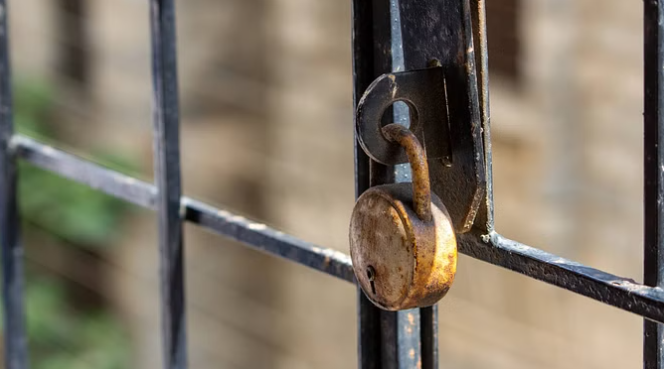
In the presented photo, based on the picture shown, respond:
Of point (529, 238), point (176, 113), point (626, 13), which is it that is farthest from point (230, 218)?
point (529, 238)

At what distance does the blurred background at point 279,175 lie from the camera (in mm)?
2850

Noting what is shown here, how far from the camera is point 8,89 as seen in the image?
0.81m

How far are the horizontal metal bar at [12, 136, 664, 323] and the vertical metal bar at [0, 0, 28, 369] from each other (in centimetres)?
2

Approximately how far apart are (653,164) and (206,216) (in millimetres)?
335

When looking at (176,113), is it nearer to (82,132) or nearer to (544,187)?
(544,187)

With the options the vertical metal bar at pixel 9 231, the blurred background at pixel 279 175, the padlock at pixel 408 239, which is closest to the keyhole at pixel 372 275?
the padlock at pixel 408 239

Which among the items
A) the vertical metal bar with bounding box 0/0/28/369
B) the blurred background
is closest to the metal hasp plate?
the vertical metal bar with bounding box 0/0/28/369

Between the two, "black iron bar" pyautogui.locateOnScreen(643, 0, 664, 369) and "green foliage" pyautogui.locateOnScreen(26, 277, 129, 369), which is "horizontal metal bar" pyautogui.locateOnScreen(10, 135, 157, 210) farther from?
"green foliage" pyautogui.locateOnScreen(26, 277, 129, 369)

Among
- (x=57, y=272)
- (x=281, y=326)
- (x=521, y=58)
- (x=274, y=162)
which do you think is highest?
(x=521, y=58)

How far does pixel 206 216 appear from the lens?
613 mm

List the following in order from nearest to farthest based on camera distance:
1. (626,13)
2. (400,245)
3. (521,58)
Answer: (400,245) < (626,13) < (521,58)

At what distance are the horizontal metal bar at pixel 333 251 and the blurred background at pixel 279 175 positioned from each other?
2.04 metres

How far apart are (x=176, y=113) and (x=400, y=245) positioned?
0.31m

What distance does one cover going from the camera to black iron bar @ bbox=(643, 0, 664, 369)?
0.32m
